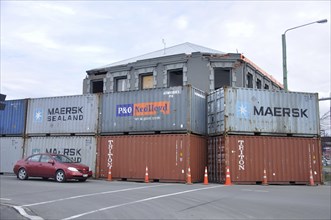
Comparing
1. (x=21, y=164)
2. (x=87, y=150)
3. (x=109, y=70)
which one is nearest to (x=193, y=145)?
(x=87, y=150)

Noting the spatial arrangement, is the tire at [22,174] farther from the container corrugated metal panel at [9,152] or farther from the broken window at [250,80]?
the broken window at [250,80]

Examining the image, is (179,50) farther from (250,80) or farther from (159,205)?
(159,205)

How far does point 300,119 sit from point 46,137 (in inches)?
562

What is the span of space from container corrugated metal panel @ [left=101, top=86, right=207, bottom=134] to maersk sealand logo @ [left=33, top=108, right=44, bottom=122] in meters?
4.38

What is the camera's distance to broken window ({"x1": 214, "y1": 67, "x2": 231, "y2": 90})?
2503 cm

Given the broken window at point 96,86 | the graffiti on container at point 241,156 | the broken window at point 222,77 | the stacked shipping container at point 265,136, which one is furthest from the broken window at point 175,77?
the graffiti on container at point 241,156

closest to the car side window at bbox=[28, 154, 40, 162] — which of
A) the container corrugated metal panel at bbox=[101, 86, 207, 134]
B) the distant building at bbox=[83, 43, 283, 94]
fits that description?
the container corrugated metal panel at bbox=[101, 86, 207, 134]

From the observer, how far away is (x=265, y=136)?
18.1 metres

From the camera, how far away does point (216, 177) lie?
722 inches

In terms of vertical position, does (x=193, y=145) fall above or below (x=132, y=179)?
above

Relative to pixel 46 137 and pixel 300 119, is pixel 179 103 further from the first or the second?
pixel 46 137

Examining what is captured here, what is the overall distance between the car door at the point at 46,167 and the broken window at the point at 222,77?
12.4 metres

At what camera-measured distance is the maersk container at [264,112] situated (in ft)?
59.1

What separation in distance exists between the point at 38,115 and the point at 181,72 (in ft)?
33.4
